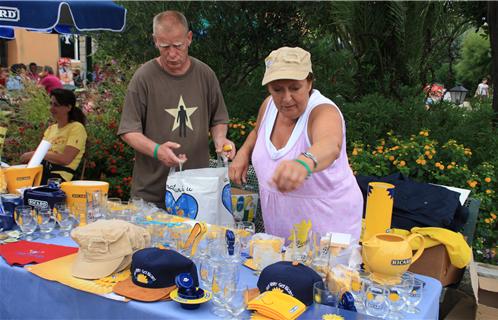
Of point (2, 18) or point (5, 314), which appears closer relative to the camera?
point (5, 314)

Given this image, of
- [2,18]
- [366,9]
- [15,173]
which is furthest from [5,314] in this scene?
[366,9]

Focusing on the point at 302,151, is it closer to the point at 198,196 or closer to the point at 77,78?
the point at 198,196

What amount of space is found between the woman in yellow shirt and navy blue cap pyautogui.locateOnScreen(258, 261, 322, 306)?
11.8 ft

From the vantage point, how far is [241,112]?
5727 mm

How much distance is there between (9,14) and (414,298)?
441 cm

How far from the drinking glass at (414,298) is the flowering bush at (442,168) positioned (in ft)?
8.75

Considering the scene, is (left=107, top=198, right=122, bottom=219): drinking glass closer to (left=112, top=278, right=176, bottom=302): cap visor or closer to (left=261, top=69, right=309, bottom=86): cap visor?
(left=112, top=278, right=176, bottom=302): cap visor

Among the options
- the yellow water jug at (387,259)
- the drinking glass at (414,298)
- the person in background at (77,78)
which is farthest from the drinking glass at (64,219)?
the person in background at (77,78)

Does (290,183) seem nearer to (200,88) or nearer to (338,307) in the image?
(338,307)

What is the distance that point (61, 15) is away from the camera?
4.83 m

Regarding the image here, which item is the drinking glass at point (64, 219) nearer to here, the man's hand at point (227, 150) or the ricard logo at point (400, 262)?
the man's hand at point (227, 150)

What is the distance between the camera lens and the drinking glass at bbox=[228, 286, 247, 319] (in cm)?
159

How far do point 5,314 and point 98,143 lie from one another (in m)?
4.10

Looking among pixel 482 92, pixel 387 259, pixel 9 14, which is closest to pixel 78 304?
pixel 387 259
